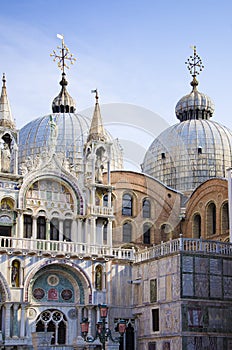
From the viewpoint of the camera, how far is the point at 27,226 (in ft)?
116

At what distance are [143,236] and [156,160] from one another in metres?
12.8

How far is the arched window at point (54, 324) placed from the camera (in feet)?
107

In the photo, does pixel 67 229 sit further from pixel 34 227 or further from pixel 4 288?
pixel 4 288

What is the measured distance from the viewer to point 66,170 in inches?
1435

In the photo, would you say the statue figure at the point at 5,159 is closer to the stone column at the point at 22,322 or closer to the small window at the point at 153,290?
the stone column at the point at 22,322

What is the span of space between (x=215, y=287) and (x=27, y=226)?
9884mm

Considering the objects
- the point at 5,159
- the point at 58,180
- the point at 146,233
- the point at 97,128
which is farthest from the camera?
the point at 146,233

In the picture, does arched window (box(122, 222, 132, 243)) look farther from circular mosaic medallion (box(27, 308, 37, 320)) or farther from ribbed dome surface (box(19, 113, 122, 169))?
circular mosaic medallion (box(27, 308, 37, 320))

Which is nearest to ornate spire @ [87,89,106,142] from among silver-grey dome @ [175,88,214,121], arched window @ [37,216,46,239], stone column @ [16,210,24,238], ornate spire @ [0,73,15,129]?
ornate spire @ [0,73,15,129]

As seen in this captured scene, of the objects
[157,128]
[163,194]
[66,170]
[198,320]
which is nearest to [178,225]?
[163,194]

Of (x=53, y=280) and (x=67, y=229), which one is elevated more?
(x=67, y=229)

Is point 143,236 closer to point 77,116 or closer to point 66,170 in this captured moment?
point 66,170

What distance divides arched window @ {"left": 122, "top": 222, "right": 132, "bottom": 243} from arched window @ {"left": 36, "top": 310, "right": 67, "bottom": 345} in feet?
29.4

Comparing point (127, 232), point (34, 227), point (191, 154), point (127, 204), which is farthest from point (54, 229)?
point (191, 154)
